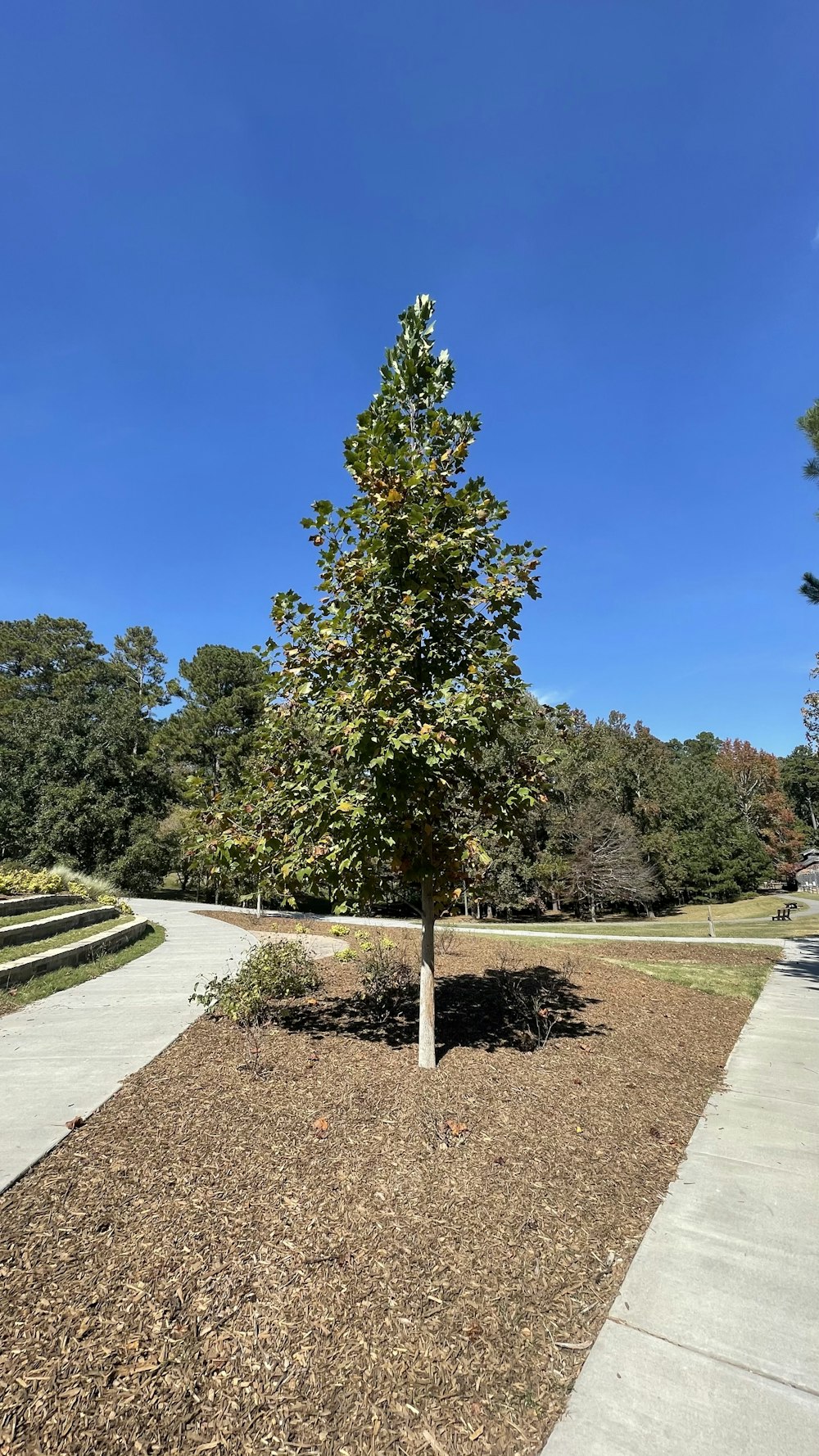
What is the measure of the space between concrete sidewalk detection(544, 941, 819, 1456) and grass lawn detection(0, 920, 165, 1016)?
5.97m

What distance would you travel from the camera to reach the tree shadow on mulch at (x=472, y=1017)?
5374 millimetres

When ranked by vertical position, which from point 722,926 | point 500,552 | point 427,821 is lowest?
point 722,926

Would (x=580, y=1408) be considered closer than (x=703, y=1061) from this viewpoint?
Yes

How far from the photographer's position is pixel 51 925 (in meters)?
9.34

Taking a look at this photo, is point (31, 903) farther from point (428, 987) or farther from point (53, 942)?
point (428, 987)

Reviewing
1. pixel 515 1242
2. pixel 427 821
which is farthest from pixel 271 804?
pixel 515 1242

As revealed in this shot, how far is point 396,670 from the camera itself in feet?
12.5

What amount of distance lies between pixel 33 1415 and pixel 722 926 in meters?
22.3

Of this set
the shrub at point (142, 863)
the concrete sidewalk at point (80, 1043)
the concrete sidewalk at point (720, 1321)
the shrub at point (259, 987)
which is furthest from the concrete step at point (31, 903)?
the shrub at point (142, 863)

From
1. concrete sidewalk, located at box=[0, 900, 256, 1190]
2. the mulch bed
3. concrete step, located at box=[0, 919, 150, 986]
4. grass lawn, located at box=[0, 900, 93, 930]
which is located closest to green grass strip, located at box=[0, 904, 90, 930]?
grass lawn, located at box=[0, 900, 93, 930]

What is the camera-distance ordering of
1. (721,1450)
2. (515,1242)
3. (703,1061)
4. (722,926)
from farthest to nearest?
(722,926) < (703,1061) < (515,1242) < (721,1450)

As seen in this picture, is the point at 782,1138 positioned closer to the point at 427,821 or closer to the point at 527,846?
the point at 427,821

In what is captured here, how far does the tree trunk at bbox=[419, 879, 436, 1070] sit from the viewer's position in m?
4.50

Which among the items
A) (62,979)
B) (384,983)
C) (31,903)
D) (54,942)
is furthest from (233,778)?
(384,983)
